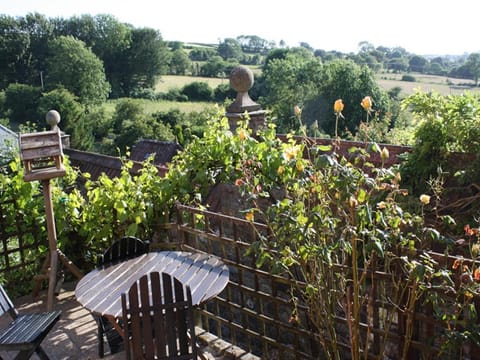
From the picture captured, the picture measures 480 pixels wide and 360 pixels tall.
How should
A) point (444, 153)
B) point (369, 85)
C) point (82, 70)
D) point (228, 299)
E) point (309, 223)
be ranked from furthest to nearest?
point (82, 70), point (369, 85), point (444, 153), point (228, 299), point (309, 223)

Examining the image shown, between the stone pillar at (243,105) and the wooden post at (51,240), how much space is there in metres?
1.95

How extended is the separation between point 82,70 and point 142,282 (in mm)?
45132

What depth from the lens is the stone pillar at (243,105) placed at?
5004mm

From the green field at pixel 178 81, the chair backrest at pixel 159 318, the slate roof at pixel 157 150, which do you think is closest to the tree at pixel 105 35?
the green field at pixel 178 81

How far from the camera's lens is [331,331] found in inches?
98.3

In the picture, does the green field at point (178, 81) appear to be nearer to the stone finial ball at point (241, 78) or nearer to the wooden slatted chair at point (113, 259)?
the stone finial ball at point (241, 78)

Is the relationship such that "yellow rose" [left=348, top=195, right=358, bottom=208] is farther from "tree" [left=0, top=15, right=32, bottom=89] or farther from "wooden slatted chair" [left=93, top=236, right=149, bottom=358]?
"tree" [left=0, top=15, right=32, bottom=89]

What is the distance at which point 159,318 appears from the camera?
2.48m

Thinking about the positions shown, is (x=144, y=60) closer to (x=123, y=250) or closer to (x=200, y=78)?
(x=200, y=78)

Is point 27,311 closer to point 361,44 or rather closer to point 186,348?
point 186,348

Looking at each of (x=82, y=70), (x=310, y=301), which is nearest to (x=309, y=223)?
(x=310, y=301)

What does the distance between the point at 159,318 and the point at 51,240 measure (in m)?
2.00

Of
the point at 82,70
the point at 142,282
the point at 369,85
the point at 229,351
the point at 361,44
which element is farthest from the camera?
the point at 361,44

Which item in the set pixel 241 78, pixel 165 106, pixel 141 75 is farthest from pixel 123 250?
pixel 141 75
